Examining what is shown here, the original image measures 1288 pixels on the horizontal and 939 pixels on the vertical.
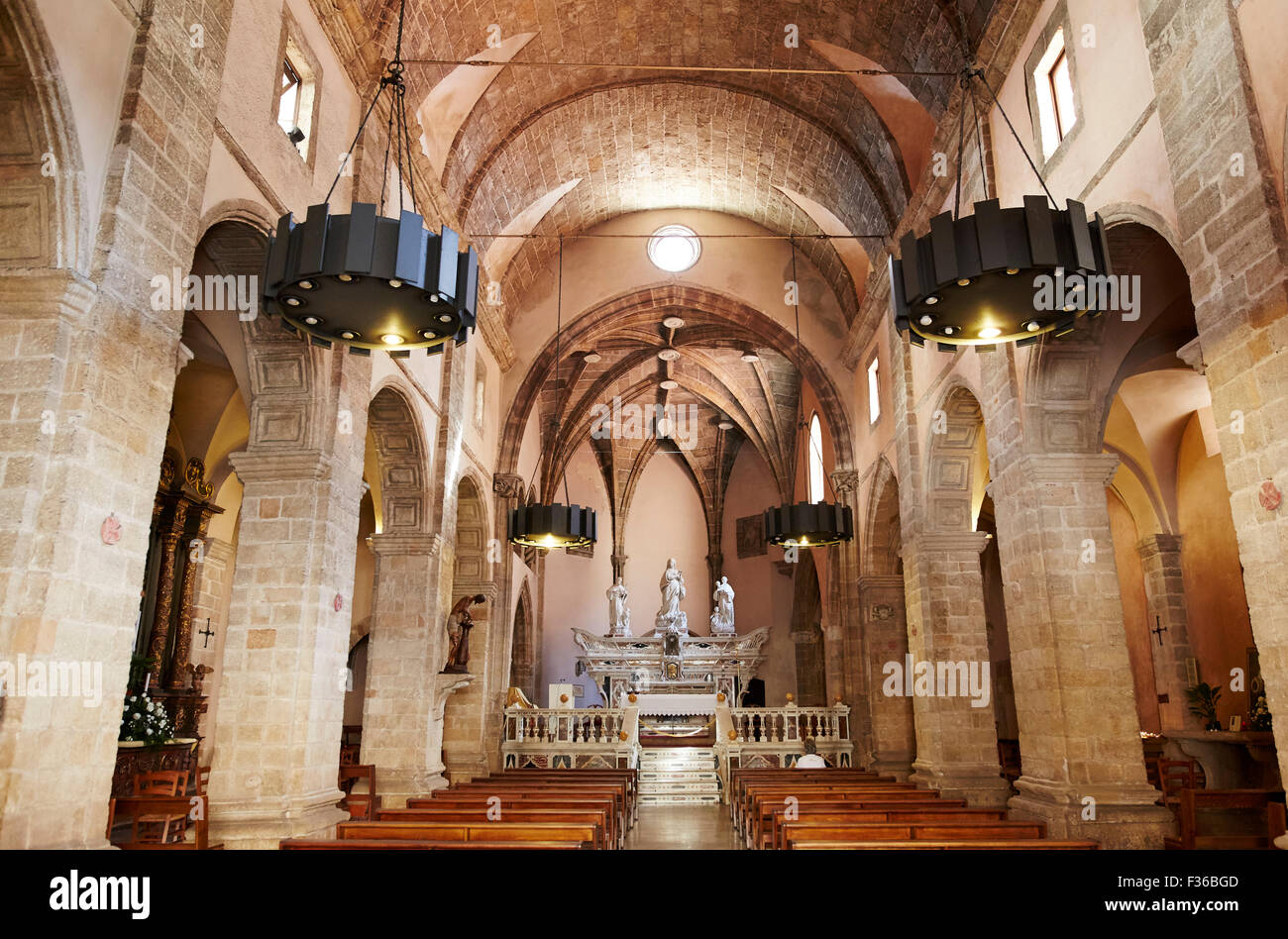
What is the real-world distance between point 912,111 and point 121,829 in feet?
47.0

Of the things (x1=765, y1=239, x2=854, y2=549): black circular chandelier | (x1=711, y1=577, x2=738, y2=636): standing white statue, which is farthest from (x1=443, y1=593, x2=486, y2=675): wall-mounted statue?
(x1=711, y1=577, x2=738, y2=636): standing white statue

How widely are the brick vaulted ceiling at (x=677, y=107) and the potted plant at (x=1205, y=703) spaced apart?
8323 millimetres

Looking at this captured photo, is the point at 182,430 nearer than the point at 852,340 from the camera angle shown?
Yes

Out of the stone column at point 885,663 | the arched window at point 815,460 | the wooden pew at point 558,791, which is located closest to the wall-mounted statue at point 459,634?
the wooden pew at point 558,791

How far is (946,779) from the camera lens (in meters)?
11.6

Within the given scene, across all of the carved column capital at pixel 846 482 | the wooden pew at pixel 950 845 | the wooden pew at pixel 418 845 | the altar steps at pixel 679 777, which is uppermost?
the carved column capital at pixel 846 482

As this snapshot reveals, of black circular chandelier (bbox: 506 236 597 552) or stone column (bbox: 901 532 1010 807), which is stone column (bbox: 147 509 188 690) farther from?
stone column (bbox: 901 532 1010 807)

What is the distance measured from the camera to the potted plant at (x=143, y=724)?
10609mm

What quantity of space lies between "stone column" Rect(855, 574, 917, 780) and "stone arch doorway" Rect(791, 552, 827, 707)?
909 cm

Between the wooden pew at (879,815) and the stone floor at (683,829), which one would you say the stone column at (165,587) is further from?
the wooden pew at (879,815)

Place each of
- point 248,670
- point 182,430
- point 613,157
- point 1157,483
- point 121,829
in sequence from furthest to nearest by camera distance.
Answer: point 613,157
point 1157,483
point 182,430
point 121,829
point 248,670

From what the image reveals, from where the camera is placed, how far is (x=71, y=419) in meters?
5.27

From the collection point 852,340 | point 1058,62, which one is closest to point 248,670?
point 1058,62
